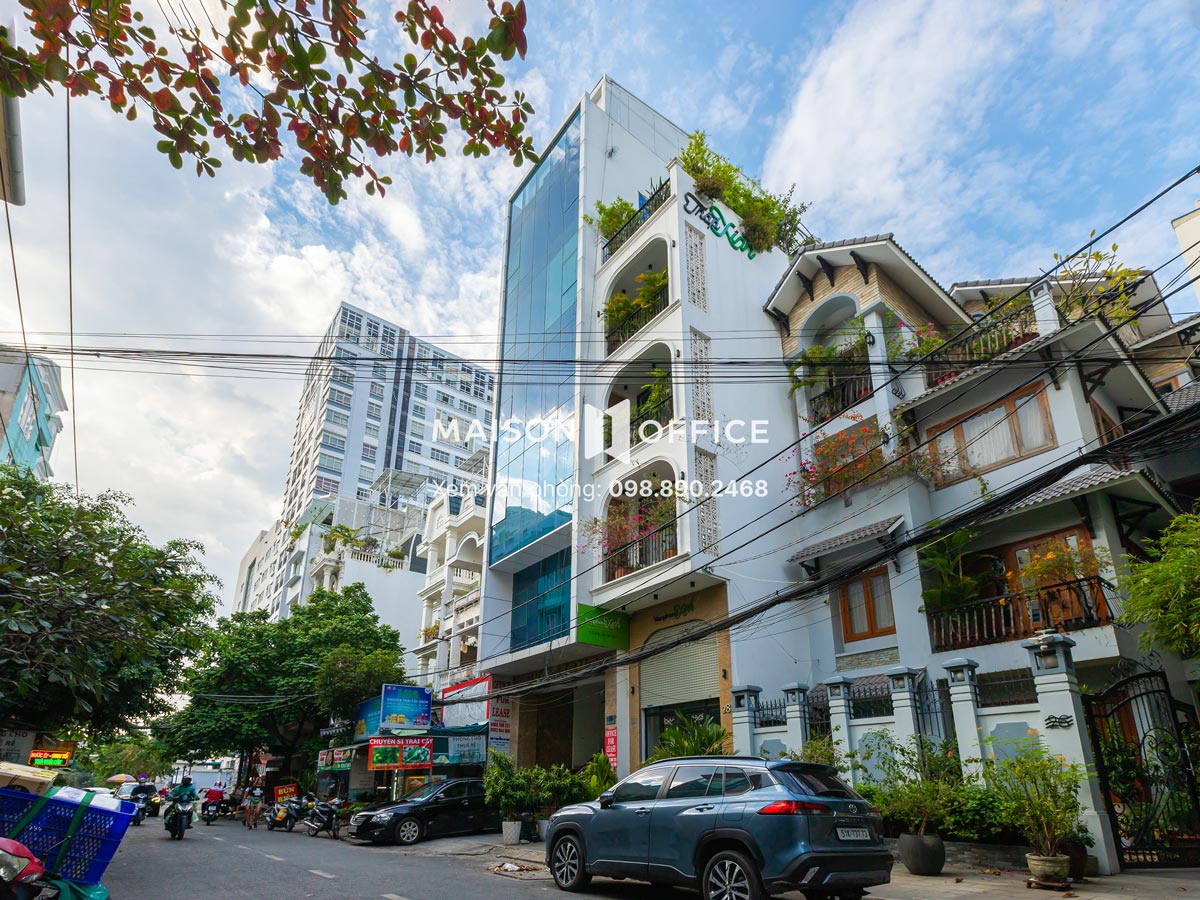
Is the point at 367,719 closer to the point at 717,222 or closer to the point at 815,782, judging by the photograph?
the point at 717,222

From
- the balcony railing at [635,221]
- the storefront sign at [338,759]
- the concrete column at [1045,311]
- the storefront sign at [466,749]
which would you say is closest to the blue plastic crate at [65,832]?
the concrete column at [1045,311]

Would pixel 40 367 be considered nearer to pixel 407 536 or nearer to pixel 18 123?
pixel 407 536

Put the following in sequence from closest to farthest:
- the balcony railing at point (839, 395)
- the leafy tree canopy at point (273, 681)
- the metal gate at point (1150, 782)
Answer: the metal gate at point (1150, 782)
the balcony railing at point (839, 395)
the leafy tree canopy at point (273, 681)

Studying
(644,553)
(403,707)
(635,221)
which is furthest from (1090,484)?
(403,707)

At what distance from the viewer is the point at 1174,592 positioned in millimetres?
A: 9047

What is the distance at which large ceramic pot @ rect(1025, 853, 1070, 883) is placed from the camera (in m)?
8.10

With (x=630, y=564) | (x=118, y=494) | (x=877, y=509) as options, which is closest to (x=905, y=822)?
(x=877, y=509)

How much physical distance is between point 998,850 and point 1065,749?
1.58 meters

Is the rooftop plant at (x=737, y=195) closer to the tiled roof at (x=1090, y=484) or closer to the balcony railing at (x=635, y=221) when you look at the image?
the balcony railing at (x=635, y=221)

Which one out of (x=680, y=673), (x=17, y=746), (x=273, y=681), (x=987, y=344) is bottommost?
(x=17, y=746)

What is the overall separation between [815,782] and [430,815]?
12416mm

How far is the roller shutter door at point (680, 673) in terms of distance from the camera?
1633cm

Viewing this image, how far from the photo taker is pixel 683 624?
57.4 feet

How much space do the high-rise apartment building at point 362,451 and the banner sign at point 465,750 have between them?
26.2 m
